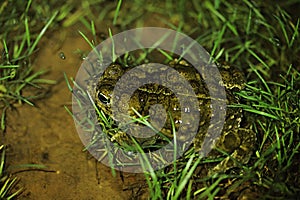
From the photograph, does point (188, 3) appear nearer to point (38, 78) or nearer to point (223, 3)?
point (223, 3)

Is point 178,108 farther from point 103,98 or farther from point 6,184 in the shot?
point 6,184

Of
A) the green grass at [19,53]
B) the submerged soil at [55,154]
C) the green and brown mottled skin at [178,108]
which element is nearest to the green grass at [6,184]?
the submerged soil at [55,154]

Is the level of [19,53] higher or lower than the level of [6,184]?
higher

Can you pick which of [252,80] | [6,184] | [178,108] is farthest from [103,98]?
[252,80]

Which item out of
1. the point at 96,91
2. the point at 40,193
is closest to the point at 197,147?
the point at 96,91

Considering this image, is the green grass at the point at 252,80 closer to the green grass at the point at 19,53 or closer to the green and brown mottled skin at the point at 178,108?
the green and brown mottled skin at the point at 178,108

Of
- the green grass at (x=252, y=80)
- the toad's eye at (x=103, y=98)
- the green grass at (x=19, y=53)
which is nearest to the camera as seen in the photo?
the green grass at (x=252, y=80)

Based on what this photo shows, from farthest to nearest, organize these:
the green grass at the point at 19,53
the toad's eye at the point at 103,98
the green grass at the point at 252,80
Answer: the green grass at the point at 19,53 → the toad's eye at the point at 103,98 → the green grass at the point at 252,80
